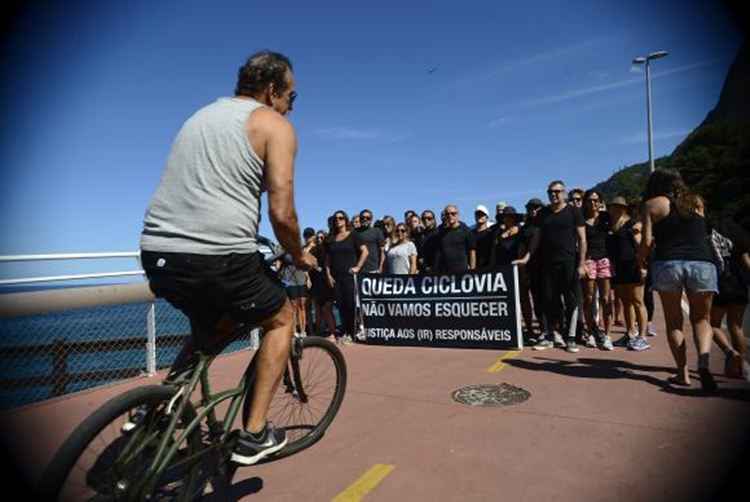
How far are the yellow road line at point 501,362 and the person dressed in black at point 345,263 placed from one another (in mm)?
2865

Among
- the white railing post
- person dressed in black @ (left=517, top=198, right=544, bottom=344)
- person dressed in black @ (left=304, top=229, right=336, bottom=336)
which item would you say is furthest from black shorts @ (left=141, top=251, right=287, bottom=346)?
person dressed in black @ (left=304, top=229, right=336, bottom=336)

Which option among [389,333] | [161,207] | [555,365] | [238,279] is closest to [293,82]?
[161,207]

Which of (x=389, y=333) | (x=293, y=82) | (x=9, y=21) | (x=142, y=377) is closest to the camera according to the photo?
(x=9, y=21)

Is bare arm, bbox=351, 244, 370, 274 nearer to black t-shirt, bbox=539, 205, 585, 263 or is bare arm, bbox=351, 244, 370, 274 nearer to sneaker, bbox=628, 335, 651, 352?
black t-shirt, bbox=539, 205, 585, 263

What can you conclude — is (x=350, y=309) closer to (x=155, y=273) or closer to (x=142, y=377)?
(x=142, y=377)

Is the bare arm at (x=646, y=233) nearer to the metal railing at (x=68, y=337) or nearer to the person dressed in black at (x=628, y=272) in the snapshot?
the person dressed in black at (x=628, y=272)

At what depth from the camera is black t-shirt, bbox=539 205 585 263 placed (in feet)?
20.3

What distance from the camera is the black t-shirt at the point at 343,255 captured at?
8.05 metres

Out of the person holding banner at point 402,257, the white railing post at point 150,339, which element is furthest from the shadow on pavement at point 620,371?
the white railing post at point 150,339

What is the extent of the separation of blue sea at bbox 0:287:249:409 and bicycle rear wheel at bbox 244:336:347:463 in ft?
7.06

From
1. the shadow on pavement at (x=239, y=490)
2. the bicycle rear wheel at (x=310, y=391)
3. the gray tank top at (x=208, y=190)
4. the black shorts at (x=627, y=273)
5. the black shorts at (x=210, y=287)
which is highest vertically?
the gray tank top at (x=208, y=190)

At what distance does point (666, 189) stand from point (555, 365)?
231 centimetres

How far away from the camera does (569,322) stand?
631 centimetres

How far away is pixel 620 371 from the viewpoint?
4.98 m
